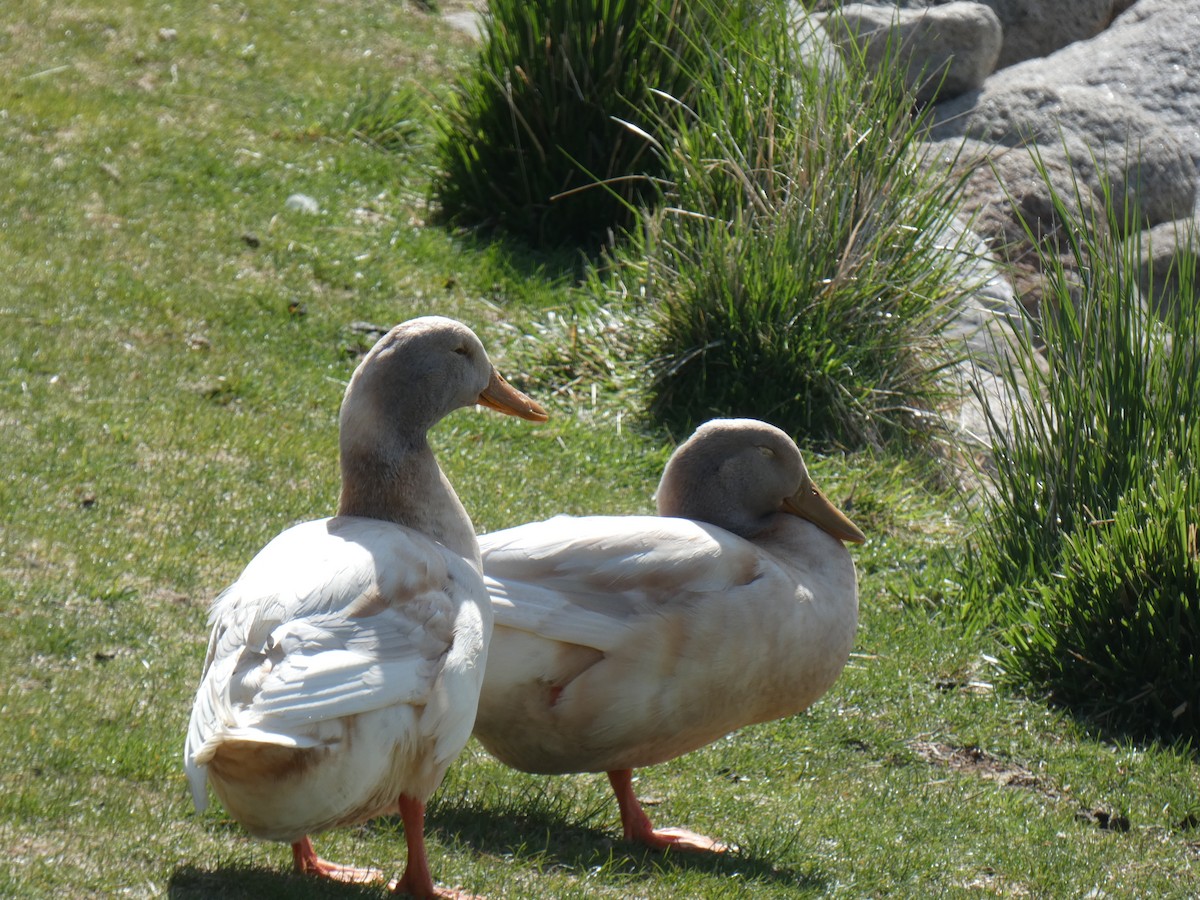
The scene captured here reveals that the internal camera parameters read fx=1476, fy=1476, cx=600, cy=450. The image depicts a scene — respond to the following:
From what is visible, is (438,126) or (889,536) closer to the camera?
(889,536)

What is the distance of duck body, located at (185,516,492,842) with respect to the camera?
10.4ft

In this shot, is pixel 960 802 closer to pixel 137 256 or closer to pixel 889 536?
pixel 889 536

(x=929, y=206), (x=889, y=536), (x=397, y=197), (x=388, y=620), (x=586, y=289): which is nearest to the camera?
(x=388, y=620)

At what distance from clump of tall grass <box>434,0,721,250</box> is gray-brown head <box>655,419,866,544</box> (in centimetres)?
457

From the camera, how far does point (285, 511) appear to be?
251 inches

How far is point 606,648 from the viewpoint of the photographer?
4207mm

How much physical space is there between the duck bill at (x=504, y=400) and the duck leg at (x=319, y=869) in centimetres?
142

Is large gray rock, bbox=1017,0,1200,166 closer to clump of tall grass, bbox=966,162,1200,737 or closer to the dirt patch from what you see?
clump of tall grass, bbox=966,162,1200,737

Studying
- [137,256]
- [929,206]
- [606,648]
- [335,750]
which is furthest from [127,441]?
[929,206]

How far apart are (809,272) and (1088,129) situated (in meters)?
4.02

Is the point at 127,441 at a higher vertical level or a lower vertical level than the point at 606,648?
lower

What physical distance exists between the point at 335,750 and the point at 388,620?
0.37 m

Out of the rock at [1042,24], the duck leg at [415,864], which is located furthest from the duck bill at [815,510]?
the rock at [1042,24]

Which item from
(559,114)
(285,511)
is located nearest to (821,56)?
(559,114)
